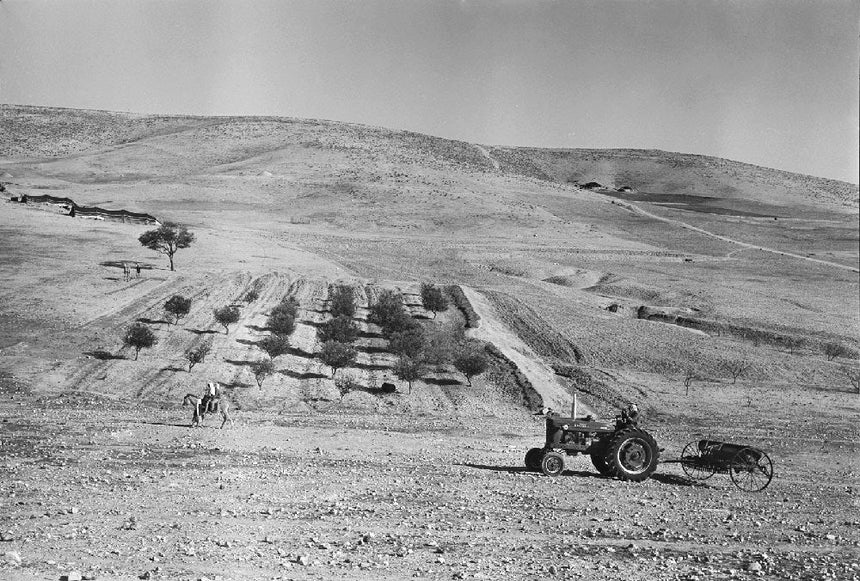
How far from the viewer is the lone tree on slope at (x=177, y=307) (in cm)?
4169

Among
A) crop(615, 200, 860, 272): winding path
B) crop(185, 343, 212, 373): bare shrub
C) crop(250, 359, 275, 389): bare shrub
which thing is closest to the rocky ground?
crop(250, 359, 275, 389): bare shrub

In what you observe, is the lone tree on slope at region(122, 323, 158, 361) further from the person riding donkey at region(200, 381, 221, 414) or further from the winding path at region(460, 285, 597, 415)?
the winding path at region(460, 285, 597, 415)

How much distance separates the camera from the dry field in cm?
1405

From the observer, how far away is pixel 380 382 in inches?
1478

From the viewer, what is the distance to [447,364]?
40500mm

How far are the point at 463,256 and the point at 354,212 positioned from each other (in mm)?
21240

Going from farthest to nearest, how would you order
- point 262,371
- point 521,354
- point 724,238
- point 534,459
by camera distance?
1. point 724,238
2. point 521,354
3. point 262,371
4. point 534,459

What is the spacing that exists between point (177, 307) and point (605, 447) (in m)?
26.3

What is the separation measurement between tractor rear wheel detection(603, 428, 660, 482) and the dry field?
0.37 meters

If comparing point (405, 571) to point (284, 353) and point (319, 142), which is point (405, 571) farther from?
point (319, 142)

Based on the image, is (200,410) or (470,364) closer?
(200,410)

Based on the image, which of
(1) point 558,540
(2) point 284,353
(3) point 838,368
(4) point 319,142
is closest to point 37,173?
(2) point 284,353

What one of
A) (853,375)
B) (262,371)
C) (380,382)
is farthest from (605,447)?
(853,375)

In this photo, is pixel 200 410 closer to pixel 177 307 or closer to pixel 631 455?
pixel 631 455
